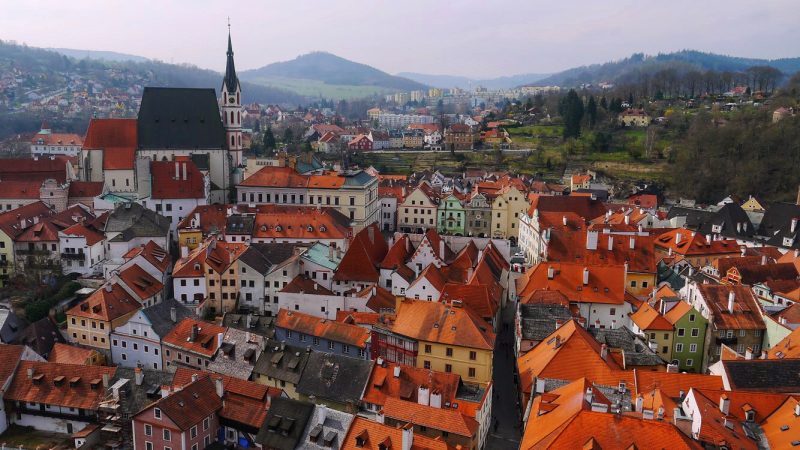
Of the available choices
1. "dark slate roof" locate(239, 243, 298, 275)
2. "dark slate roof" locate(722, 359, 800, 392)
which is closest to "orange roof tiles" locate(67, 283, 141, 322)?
"dark slate roof" locate(239, 243, 298, 275)

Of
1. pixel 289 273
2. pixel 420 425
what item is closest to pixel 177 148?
pixel 289 273

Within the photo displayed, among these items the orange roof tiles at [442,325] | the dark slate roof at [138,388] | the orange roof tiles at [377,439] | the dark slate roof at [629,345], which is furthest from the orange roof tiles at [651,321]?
the dark slate roof at [138,388]

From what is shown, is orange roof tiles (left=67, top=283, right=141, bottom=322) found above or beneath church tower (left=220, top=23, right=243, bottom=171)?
beneath

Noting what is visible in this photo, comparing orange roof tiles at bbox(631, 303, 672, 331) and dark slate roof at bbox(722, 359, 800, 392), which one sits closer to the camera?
dark slate roof at bbox(722, 359, 800, 392)

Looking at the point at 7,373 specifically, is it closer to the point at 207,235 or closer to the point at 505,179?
the point at 207,235

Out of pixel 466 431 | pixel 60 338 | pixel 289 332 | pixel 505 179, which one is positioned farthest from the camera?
pixel 505 179

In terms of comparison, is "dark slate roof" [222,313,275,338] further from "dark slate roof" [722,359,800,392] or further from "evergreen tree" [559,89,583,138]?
"evergreen tree" [559,89,583,138]
